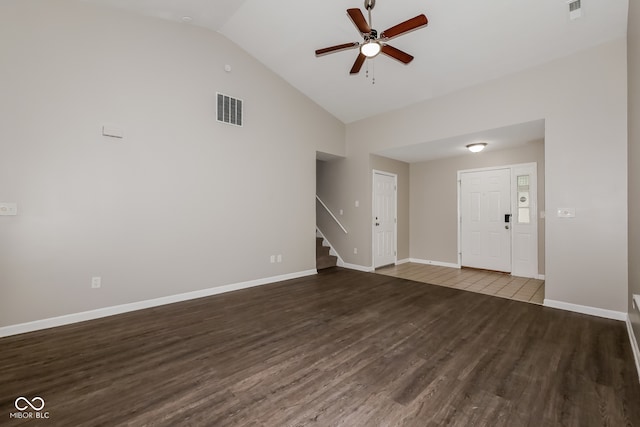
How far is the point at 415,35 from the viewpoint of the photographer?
3.69 metres

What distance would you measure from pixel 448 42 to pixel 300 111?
2798 millimetres

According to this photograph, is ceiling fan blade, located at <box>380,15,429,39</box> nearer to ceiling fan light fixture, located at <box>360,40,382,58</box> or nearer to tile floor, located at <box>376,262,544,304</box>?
ceiling fan light fixture, located at <box>360,40,382,58</box>

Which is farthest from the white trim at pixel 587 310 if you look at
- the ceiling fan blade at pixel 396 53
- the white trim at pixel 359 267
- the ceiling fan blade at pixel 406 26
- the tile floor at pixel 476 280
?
the ceiling fan blade at pixel 406 26

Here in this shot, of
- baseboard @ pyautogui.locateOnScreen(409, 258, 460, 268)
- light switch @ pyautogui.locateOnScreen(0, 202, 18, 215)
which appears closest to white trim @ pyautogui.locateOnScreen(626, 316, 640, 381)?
baseboard @ pyautogui.locateOnScreen(409, 258, 460, 268)

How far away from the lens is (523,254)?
5496 mm

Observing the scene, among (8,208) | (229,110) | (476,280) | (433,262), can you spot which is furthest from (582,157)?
(8,208)

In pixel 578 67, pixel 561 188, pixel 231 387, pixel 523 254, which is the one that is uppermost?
pixel 578 67

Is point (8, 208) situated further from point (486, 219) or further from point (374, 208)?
point (486, 219)

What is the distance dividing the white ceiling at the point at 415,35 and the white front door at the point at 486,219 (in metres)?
1.01

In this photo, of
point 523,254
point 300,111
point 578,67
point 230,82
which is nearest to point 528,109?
point 578,67

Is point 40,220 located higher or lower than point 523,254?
higher

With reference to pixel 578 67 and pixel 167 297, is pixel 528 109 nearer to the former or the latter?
pixel 578 67

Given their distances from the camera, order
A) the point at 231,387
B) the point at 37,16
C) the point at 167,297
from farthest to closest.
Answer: the point at 167,297 → the point at 37,16 → the point at 231,387

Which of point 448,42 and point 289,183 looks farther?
point 289,183
